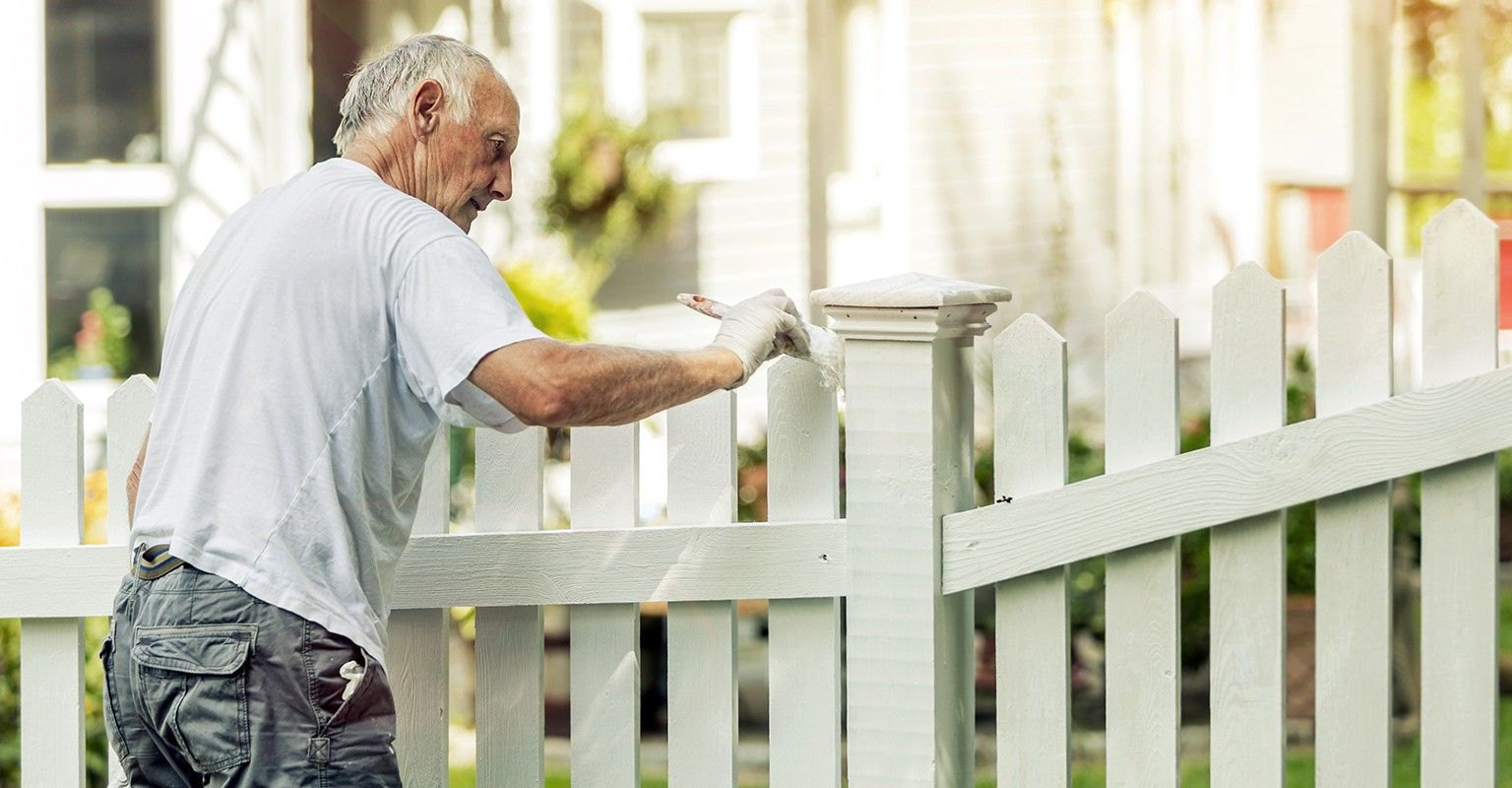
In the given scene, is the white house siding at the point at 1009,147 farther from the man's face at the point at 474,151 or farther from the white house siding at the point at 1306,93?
the man's face at the point at 474,151

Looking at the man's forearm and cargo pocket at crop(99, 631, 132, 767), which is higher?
the man's forearm

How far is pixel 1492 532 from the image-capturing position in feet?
7.36

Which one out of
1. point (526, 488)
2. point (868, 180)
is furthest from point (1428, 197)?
point (526, 488)

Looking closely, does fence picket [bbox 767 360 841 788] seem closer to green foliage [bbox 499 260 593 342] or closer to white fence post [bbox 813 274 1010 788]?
white fence post [bbox 813 274 1010 788]

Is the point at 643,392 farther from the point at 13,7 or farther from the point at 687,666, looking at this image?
the point at 13,7

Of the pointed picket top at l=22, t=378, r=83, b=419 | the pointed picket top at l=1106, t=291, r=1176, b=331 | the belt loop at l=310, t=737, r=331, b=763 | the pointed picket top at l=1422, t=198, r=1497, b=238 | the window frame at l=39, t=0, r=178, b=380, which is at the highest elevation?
the window frame at l=39, t=0, r=178, b=380

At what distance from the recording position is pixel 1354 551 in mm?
2266

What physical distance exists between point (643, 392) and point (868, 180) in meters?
5.27

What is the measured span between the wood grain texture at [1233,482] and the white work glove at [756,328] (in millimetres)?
366

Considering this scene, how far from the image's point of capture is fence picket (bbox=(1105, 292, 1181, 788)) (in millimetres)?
2268

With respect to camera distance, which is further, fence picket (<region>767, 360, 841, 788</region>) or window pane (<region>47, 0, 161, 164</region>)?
window pane (<region>47, 0, 161, 164</region>)

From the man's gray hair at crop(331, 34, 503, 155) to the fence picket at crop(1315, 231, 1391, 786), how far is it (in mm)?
1189

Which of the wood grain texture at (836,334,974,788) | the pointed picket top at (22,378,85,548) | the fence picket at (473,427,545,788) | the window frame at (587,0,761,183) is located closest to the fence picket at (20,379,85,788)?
the pointed picket top at (22,378,85,548)

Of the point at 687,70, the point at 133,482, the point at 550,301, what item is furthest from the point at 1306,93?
the point at 133,482
